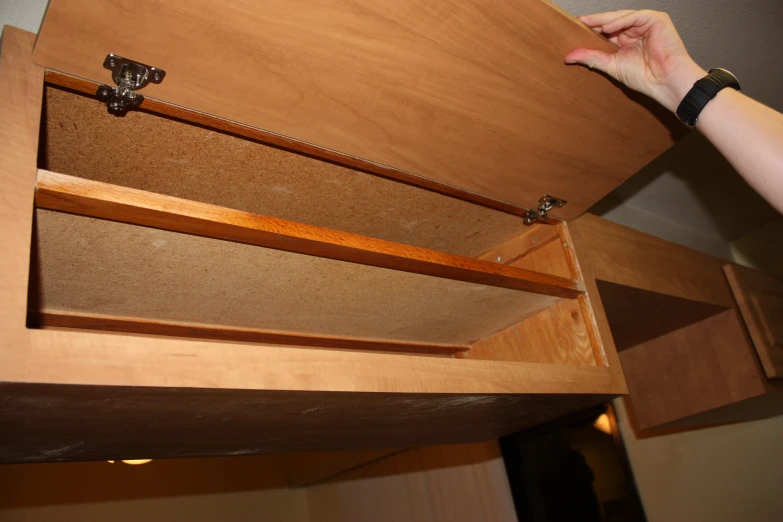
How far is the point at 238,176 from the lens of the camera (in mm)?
919

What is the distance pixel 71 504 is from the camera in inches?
102

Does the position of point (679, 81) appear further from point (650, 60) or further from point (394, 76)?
point (394, 76)

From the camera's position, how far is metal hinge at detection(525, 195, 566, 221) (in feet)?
3.65

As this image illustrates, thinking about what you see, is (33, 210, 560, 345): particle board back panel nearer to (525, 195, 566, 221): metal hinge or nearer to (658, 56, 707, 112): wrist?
(525, 195, 566, 221): metal hinge

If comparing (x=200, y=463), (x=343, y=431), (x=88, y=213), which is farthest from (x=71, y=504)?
(x=88, y=213)

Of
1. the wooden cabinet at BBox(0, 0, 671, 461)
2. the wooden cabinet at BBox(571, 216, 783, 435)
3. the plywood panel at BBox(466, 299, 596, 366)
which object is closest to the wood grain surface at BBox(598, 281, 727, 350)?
the wooden cabinet at BBox(571, 216, 783, 435)

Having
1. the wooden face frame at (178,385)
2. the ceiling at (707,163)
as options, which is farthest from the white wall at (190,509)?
the ceiling at (707,163)

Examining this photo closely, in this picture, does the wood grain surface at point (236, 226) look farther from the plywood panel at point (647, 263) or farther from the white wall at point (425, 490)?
the white wall at point (425, 490)

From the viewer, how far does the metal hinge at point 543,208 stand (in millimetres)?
1113

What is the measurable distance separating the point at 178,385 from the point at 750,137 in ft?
2.52

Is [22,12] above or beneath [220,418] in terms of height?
above

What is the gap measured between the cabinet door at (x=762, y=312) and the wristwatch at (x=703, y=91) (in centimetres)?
107

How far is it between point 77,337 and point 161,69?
1.10ft

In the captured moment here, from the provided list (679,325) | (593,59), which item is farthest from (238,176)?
(679,325)
